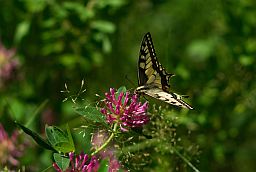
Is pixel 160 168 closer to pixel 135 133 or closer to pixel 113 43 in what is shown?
pixel 135 133

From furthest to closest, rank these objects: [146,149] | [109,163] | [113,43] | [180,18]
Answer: [180,18] → [113,43] → [146,149] → [109,163]

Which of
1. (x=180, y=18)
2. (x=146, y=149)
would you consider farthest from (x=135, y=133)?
(x=180, y=18)

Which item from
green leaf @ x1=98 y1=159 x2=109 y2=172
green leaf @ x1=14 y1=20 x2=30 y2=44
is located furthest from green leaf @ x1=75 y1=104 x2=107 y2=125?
green leaf @ x1=14 y1=20 x2=30 y2=44

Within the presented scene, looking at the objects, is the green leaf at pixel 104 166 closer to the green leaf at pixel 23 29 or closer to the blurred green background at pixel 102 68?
the blurred green background at pixel 102 68

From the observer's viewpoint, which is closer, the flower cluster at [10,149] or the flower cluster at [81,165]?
the flower cluster at [81,165]

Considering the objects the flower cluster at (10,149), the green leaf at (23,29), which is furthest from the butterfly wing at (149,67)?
the green leaf at (23,29)

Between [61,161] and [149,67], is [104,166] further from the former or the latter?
[149,67]
